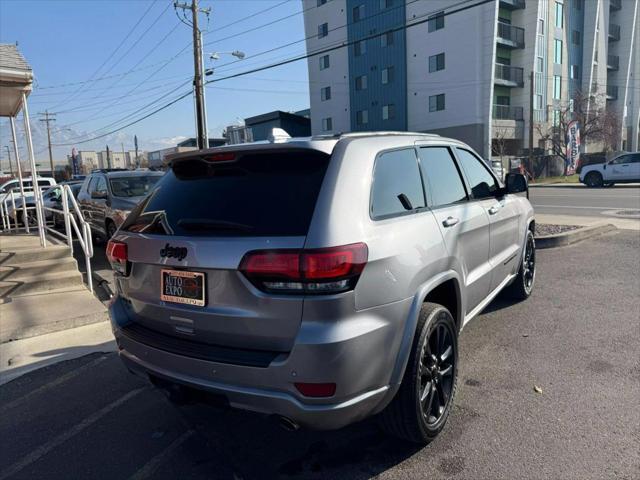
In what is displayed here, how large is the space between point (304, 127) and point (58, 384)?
5186 centimetres

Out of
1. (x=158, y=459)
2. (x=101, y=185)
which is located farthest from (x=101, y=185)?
(x=158, y=459)

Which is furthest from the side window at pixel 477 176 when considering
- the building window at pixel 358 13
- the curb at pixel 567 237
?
the building window at pixel 358 13

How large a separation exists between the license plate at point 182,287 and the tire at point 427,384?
47.4 inches

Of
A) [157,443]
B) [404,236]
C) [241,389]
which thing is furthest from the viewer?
[157,443]

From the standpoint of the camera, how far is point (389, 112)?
4278 centimetres

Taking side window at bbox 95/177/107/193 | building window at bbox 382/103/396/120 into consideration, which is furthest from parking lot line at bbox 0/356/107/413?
building window at bbox 382/103/396/120

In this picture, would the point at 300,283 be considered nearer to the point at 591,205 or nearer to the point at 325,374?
the point at 325,374

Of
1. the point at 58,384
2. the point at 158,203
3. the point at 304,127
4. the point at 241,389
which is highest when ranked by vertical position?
the point at 304,127

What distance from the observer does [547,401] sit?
3342mm

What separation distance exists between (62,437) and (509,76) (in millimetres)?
42495

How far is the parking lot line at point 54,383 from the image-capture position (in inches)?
146

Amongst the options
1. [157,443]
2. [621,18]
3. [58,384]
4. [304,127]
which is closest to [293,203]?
[157,443]

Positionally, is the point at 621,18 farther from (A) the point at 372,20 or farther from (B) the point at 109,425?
(B) the point at 109,425

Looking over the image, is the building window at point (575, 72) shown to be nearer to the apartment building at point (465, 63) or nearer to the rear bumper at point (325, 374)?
the apartment building at point (465, 63)
